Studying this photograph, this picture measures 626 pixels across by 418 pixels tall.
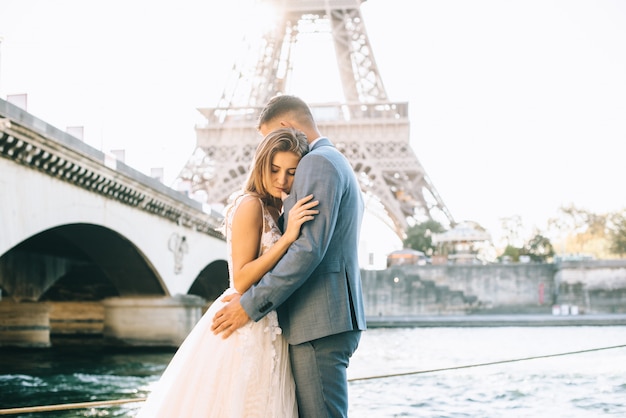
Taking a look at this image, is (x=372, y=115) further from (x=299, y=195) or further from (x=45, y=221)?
(x=299, y=195)

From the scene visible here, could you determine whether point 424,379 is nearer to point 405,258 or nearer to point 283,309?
point 283,309

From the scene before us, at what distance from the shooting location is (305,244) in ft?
9.47

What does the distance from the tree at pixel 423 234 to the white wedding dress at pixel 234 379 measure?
4104 cm

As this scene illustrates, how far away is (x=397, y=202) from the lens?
3800cm

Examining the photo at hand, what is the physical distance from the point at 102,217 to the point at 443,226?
3257 cm

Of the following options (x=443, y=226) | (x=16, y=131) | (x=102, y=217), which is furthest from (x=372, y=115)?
(x=16, y=131)

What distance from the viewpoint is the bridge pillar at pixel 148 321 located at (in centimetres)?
1898

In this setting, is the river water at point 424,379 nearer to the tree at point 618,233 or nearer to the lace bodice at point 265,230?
the lace bodice at point 265,230

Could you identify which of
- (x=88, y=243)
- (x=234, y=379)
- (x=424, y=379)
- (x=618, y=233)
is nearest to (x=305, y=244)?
(x=234, y=379)

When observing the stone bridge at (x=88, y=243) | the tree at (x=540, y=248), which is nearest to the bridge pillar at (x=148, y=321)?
the stone bridge at (x=88, y=243)

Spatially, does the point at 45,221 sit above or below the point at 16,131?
below

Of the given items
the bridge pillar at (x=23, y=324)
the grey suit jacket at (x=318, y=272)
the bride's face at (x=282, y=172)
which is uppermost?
the bride's face at (x=282, y=172)

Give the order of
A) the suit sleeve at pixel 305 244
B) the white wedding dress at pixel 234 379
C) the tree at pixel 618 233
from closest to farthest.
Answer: the suit sleeve at pixel 305 244 < the white wedding dress at pixel 234 379 < the tree at pixel 618 233

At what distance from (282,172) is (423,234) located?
136ft
